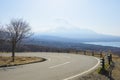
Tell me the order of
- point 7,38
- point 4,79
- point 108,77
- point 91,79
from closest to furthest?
point 4,79 → point 91,79 → point 108,77 → point 7,38

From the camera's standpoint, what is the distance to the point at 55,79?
611 inches

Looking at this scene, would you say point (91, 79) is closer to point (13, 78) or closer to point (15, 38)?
point (13, 78)

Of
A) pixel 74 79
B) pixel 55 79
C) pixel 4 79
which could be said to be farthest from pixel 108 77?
pixel 4 79

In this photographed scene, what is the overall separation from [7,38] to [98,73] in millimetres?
22872

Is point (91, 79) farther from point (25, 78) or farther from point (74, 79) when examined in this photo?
point (25, 78)

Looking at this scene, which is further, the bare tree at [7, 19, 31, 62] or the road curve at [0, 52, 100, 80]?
the bare tree at [7, 19, 31, 62]

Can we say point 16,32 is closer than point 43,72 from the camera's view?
No

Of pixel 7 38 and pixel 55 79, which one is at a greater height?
pixel 7 38

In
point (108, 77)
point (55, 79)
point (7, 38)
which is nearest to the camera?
point (55, 79)

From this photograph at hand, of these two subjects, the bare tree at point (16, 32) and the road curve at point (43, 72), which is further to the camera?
the bare tree at point (16, 32)

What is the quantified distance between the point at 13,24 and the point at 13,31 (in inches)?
49.1

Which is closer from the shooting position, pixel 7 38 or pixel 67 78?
pixel 67 78

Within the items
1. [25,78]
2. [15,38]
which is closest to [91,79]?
[25,78]

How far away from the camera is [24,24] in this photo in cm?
4019
